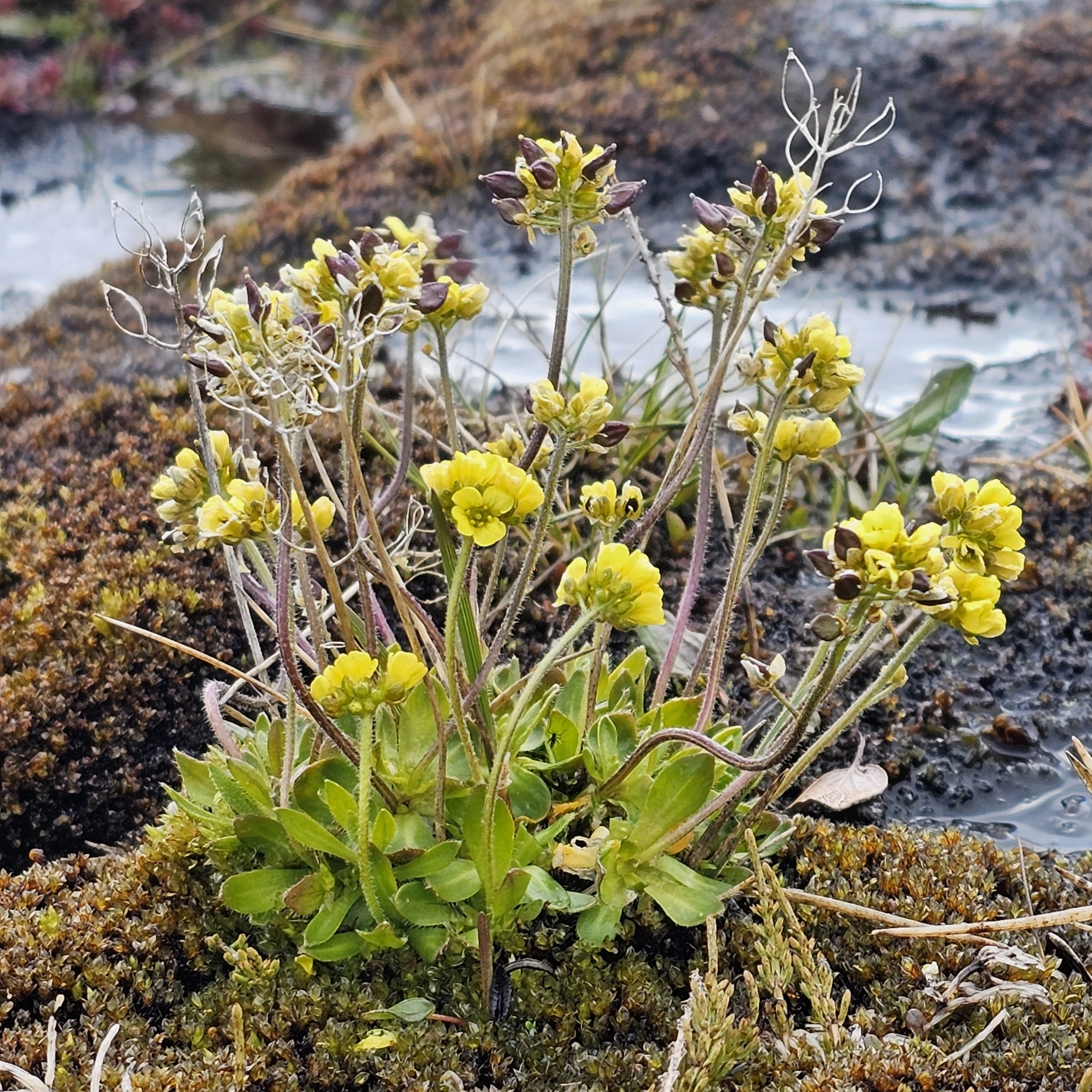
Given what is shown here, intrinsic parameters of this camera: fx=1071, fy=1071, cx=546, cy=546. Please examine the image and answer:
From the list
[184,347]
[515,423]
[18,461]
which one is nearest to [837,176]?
[515,423]

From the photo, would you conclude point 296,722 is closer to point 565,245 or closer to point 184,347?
point 184,347

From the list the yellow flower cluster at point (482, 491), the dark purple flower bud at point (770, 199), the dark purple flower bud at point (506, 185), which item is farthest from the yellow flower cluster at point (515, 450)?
the dark purple flower bud at point (770, 199)

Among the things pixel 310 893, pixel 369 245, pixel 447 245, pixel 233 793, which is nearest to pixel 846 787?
pixel 310 893

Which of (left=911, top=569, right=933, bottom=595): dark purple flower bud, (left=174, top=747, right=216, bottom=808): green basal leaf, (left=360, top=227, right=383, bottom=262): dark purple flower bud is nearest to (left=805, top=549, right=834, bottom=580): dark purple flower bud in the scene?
(left=911, top=569, right=933, bottom=595): dark purple flower bud

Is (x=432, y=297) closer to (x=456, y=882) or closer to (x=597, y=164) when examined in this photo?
(x=597, y=164)

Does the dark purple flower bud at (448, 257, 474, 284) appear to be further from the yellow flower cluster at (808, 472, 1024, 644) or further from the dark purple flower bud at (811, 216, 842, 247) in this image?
the yellow flower cluster at (808, 472, 1024, 644)

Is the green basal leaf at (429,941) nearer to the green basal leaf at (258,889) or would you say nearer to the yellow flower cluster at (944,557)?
the green basal leaf at (258,889)
